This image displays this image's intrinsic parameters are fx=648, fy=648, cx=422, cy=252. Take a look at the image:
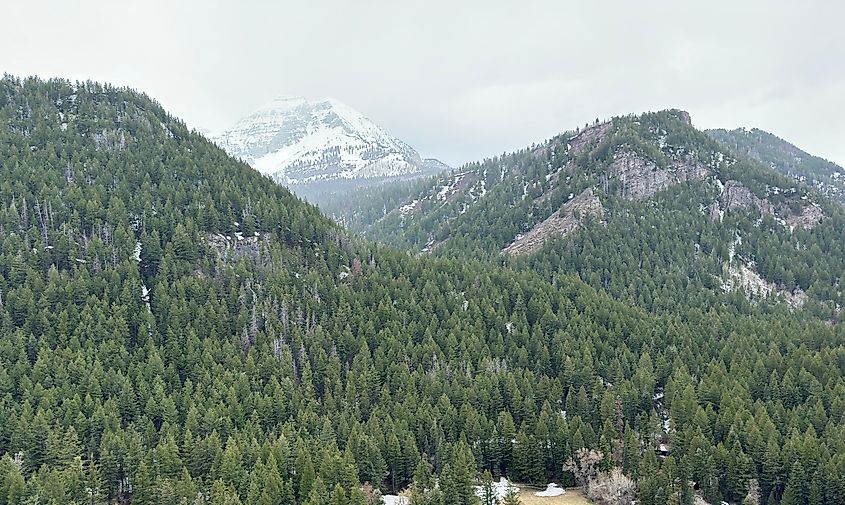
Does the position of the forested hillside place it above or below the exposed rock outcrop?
below

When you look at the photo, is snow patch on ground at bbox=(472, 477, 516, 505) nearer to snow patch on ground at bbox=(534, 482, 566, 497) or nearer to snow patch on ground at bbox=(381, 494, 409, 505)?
snow patch on ground at bbox=(534, 482, 566, 497)

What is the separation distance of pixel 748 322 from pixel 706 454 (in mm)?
75874

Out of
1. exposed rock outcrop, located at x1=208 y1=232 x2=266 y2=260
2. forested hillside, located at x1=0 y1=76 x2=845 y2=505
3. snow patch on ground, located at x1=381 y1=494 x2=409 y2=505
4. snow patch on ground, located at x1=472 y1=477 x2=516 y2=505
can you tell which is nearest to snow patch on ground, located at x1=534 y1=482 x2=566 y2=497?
forested hillside, located at x1=0 y1=76 x2=845 y2=505

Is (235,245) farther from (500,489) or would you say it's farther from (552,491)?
(552,491)

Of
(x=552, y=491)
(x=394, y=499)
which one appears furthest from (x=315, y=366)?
(x=552, y=491)

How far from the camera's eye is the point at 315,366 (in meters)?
133

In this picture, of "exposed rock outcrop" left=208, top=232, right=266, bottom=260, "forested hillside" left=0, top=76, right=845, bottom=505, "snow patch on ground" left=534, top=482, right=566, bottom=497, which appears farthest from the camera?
"exposed rock outcrop" left=208, top=232, right=266, bottom=260

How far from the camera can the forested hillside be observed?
9494 centimetres

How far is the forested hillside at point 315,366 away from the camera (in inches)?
3738

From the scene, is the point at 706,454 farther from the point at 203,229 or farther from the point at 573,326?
the point at 203,229

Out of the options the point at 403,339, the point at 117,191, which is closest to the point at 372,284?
the point at 403,339

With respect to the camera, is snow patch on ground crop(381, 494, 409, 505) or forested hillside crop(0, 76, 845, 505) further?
snow patch on ground crop(381, 494, 409, 505)

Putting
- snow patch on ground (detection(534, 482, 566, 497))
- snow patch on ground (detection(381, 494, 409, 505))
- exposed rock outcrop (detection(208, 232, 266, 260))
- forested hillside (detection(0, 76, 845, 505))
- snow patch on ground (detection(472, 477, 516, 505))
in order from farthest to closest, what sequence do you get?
exposed rock outcrop (detection(208, 232, 266, 260)) < snow patch on ground (detection(534, 482, 566, 497)) < snow patch on ground (detection(472, 477, 516, 505)) < snow patch on ground (detection(381, 494, 409, 505)) < forested hillside (detection(0, 76, 845, 505))

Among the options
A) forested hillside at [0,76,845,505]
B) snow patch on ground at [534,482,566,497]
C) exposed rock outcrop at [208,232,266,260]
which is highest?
exposed rock outcrop at [208,232,266,260]
